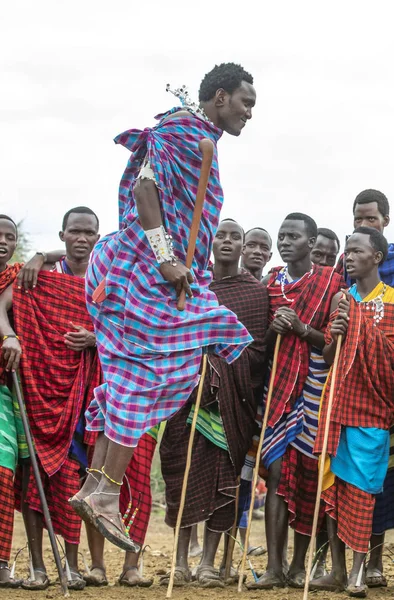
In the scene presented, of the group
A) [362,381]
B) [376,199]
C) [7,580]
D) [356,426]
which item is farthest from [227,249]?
[7,580]

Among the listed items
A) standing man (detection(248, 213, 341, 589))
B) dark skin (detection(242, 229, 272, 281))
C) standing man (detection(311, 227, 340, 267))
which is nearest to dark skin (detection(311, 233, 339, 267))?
standing man (detection(311, 227, 340, 267))

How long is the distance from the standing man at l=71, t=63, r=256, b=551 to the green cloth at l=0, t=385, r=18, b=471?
198 cm

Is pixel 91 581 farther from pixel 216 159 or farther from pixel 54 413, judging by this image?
pixel 216 159

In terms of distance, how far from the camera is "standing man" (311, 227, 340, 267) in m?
8.94

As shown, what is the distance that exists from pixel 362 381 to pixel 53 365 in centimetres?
235

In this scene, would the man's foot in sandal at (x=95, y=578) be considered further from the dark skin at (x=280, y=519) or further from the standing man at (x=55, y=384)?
the dark skin at (x=280, y=519)

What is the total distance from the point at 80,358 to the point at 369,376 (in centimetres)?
222

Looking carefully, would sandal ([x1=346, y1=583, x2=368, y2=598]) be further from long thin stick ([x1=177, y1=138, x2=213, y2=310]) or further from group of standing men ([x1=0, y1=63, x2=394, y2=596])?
long thin stick ([x1=177, y1=138, x2=213, y2=310])

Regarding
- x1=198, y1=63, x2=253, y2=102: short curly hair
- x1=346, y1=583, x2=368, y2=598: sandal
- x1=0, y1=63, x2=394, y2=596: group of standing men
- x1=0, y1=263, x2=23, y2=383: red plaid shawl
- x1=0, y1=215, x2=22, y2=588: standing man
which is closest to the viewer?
x1=198, y1=63, x2=253, y2=102: short curly hair

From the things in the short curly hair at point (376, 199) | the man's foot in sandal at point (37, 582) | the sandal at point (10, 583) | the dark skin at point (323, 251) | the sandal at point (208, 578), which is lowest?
the sandal at point (10, 583)

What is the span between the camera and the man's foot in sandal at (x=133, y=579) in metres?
7.61

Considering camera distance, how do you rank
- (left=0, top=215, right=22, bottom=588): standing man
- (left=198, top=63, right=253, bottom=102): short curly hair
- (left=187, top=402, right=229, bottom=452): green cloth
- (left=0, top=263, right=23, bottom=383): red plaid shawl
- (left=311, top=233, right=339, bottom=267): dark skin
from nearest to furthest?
(left=198, top=63, right=253, bottom=102): short curly hair < (left=0, top=215, right=22, bottom=588): standing man < (left=0, top=263, right=23, bottom=383): red plaid shawl < (left=187, top=402, right=229, bottom=452): green cloth < (left=311, top=233, right=339, bottom=267): dark skin

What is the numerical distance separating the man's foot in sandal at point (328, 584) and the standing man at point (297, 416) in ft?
1.31

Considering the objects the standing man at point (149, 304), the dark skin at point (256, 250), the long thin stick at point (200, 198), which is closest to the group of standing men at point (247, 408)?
the dark skin at point (256, 250)
